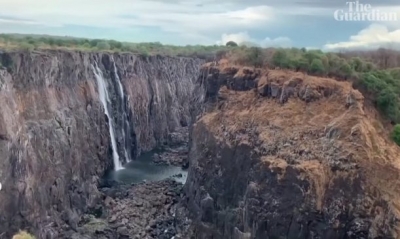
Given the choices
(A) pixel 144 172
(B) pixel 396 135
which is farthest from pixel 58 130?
(B) pixel 396 135

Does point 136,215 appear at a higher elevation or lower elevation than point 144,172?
higher

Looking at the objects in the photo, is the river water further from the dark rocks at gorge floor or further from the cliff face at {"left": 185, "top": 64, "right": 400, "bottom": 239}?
the cliff face at {"left": 185, "top": 64, "right": 400, "bottom": 239}

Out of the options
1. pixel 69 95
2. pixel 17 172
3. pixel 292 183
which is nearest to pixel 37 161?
pixel 17 172

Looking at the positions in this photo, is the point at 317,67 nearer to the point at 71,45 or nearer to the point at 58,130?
the point at 58,130

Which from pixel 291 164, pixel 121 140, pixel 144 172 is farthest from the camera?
pixel 121 140

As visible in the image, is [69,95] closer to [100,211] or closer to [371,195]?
[100,211]

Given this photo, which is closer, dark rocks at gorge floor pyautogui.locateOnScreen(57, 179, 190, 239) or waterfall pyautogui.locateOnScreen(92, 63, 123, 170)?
dark rocks at gorge floor pyautogui.locateOnScreen(57, 179, 190, 239)

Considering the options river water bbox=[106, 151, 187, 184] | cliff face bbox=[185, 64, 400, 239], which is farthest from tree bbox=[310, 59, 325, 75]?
river water bbox=[106, 151, 187, 184]
